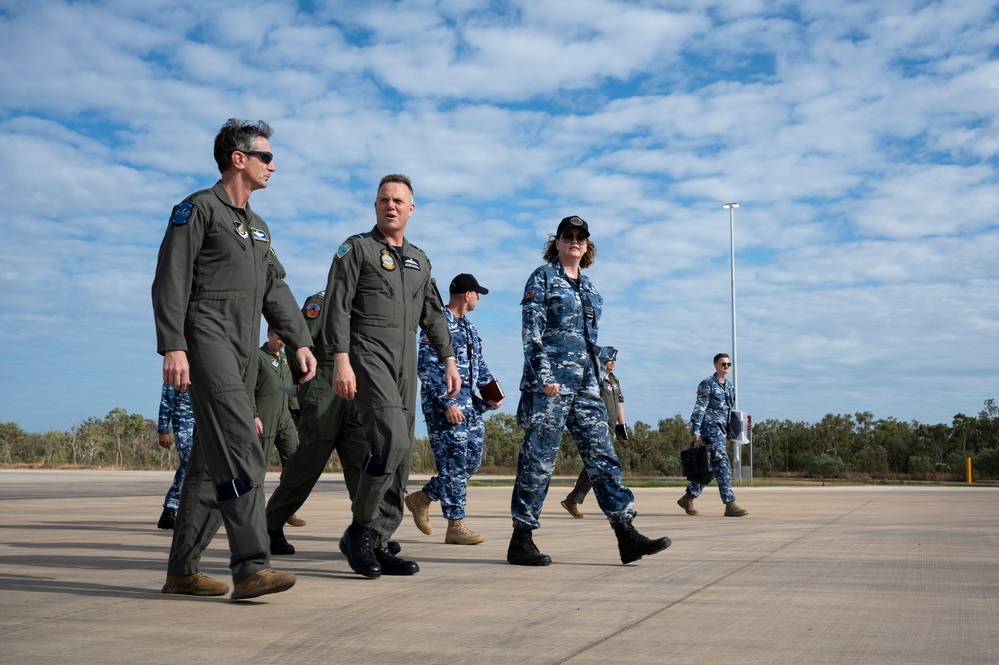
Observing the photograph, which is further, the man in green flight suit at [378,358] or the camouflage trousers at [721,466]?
the camouflage trousers at [721,466]

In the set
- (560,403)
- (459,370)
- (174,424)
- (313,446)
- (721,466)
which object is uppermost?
(459,370)

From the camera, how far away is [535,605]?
14.4 ft

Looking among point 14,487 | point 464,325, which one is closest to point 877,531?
point 464,325

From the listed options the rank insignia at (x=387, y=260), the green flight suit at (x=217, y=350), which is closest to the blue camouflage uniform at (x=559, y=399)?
the rank insignia at (x=387, y=260)

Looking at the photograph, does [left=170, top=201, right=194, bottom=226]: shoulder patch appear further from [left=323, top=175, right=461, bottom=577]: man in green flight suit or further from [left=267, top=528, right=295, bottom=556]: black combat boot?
[left=267, top=528, right=295, bottom=556]: black combat boot

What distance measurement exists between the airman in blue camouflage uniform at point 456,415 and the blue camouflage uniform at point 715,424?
410 cm

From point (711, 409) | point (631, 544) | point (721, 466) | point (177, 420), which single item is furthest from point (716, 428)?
point (177, 420)

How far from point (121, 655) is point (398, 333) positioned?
2.51m

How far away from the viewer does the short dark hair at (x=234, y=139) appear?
4.81 metres

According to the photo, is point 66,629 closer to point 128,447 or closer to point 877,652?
point 877,652

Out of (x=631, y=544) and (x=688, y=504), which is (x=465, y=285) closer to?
(x=631, y=544)

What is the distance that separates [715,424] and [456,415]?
5.25m

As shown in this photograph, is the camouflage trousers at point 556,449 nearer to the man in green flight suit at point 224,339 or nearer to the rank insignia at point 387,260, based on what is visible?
the rank insignia at point 387,260

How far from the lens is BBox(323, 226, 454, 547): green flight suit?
5254 millimetres
